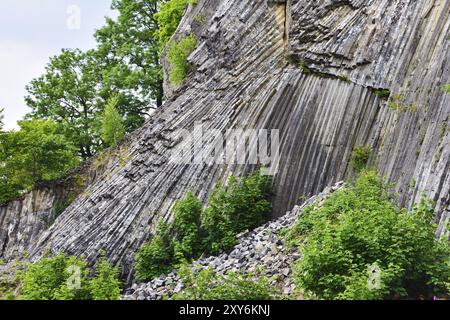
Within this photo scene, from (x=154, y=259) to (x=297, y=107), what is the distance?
6371 mm

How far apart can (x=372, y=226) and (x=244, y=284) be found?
2693 millimetres

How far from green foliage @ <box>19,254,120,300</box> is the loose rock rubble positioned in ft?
3.74

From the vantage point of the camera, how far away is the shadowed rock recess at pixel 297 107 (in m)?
14.7

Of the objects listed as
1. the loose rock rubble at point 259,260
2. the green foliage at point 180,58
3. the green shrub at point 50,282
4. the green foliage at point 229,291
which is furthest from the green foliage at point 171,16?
the green foliage at point 229,291

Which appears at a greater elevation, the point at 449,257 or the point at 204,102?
the point at 204,102

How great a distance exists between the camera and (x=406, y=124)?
49.2ft

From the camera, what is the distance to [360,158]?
17.0 m

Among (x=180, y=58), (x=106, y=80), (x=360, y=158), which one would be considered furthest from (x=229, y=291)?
(x=106, y=80)

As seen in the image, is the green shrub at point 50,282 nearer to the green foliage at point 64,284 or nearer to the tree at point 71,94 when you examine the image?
the green foliage at point 64,284

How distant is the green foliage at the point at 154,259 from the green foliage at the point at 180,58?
8.85 metres

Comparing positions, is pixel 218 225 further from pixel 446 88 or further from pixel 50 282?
pixel 446 88
